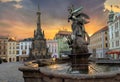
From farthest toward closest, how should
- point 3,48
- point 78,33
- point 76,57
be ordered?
point 3,48
point 78,33
point 76,57

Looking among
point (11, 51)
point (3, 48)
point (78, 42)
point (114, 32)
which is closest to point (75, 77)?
point (78, 42)

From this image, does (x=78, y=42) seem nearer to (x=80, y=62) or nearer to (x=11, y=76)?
(x=80, y=62)

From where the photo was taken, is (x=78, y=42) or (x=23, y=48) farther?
(x=23, y=48)

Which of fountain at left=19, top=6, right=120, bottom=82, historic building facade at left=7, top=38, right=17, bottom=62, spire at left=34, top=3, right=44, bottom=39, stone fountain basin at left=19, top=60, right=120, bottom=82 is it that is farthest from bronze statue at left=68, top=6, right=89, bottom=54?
historic building facade at left=7, top=38, right=17, bottom=62

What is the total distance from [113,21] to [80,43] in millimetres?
60890

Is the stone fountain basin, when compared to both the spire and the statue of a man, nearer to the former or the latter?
the statue of a man

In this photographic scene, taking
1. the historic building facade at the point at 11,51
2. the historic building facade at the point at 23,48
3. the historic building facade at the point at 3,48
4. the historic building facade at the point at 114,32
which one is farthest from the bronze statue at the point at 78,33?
the historic building facade at the point at 23,48

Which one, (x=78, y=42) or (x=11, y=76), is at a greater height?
(x=78, y=42)

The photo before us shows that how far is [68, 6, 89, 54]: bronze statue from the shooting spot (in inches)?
543

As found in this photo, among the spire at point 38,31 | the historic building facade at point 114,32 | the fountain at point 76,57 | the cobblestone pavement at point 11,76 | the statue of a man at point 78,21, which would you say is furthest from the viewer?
the spire at point 38,31

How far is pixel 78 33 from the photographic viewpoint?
14195mm

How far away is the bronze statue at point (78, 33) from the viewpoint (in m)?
13.8

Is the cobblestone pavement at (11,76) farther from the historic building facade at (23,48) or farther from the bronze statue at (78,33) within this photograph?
the historic building facade at (23,48)

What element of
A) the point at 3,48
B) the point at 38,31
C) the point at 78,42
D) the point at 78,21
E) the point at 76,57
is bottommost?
the point at 76,57
